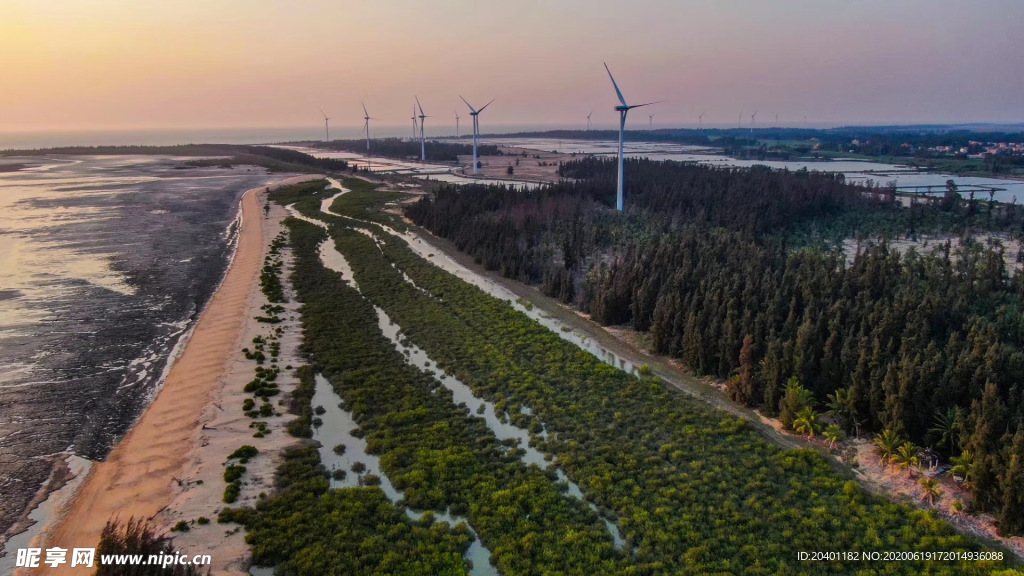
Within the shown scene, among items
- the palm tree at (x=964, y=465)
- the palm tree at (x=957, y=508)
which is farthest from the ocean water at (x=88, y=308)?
the palm tree at (x=964, y=465)

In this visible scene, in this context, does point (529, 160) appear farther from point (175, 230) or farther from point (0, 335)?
point (0, 335)

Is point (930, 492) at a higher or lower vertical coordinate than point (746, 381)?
lower

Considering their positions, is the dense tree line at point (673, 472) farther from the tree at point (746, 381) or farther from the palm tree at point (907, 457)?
the palm tree at point (907, 457)

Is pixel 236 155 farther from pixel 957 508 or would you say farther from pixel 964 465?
pixel 957 508

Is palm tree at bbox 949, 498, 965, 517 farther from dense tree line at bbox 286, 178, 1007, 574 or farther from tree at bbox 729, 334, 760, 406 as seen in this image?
tree at bbox 729, 334, 760, 406

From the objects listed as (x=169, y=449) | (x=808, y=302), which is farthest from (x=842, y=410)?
(x=169, y=449)

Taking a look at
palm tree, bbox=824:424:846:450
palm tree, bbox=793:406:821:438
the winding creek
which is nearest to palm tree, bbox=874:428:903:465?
palm tree, bbox=824:424:846:450

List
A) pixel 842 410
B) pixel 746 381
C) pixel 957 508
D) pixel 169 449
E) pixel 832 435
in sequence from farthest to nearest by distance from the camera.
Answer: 1. pixel 746 381
2. pixel 842 410
3. pixel 169 449
4. pixel 832 435
5. pixel 957 508
